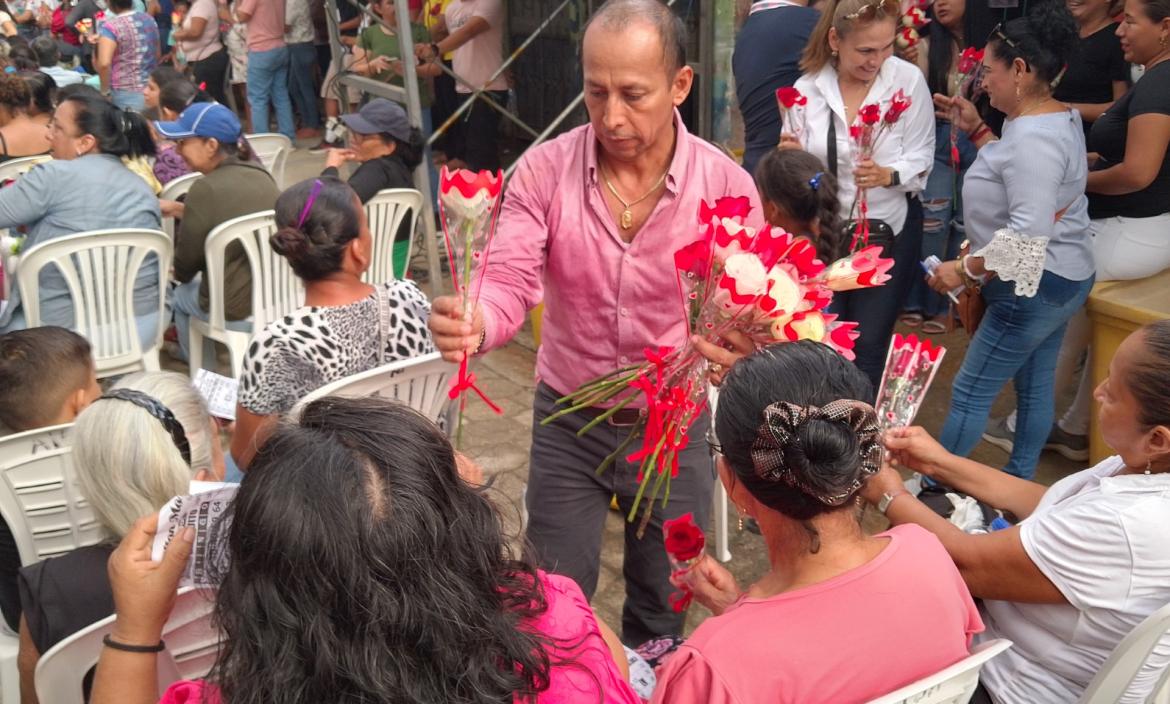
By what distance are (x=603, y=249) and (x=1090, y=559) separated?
4.07 feet

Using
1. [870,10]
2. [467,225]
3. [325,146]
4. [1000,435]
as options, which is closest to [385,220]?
[870,10]

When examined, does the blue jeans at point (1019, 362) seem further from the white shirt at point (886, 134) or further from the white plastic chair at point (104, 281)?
the white plastic chair at point (104, 281)

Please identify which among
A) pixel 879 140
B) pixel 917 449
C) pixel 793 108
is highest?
pixel 793 108

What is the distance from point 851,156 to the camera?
3688 millimetres

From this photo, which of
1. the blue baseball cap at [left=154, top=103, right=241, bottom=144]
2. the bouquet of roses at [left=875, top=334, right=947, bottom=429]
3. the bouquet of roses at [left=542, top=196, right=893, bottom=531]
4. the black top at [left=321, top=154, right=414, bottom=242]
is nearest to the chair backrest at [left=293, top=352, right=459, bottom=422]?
the bouquet of roses at [left=542, top=196, right=893, bottom=531]

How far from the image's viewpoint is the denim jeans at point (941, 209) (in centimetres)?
509

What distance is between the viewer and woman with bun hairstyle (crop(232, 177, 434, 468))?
2828 mm

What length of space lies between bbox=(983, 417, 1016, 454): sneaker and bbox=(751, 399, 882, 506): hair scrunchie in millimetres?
3002

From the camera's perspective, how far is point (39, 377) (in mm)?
2645

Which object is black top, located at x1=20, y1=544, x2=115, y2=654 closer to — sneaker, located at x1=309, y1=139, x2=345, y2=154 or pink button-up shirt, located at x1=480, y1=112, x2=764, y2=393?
pink button-up shirt, located at x1=480, y1=112, x2=764, y2=393

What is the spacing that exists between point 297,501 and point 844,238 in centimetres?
273

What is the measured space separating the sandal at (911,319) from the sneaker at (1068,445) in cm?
125

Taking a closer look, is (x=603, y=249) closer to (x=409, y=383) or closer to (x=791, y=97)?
(x=409, y=383)

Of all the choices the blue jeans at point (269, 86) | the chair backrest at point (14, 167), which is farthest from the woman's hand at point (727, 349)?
the blue jeans at point (269, 86)
